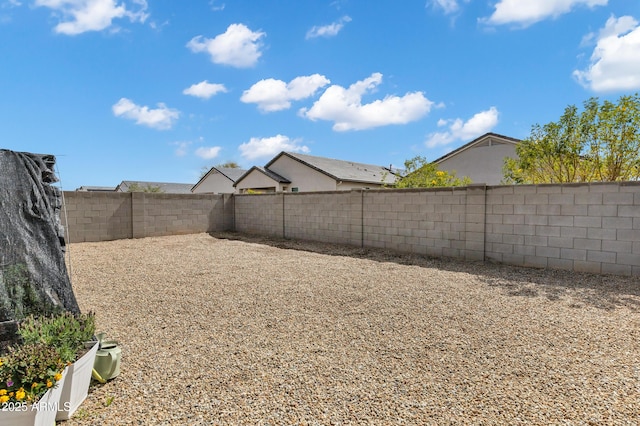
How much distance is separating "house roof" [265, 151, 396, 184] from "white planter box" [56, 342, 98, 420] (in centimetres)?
1498

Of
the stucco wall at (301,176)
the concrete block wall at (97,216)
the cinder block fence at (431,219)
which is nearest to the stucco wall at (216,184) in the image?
the stucco wall at (301,176)

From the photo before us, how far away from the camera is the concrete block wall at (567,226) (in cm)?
537

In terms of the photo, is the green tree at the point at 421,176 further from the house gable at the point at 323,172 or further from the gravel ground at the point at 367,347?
the house gable at the point at 323,172

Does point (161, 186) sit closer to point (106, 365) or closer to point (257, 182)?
point (257, 182)

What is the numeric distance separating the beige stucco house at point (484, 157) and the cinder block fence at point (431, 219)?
8.11 meters

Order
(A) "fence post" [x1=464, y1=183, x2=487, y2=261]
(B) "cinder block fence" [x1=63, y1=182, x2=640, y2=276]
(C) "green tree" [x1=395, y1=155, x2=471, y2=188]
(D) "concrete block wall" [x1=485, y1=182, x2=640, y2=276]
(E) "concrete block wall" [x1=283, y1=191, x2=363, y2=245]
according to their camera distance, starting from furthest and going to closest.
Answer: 1. (C) "green tree" [x1=395, y1=155, x2=471, y2=188]
2. (E) "concrete block wall" [x1=283, y1=191, x2=363, y2=245]
3. (A) "fence post" [x1=464, y1=183, x2=487, y2=261]
4. (B) "cinder block fence" [x1=63, y1=182, x2=640, y2=276]
5. (D) "concrete block wall" [x1=485, y1=182, x2=640, y2=276]

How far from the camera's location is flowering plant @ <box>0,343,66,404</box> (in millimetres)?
1745

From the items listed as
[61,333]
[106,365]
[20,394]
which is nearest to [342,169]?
[106,365]

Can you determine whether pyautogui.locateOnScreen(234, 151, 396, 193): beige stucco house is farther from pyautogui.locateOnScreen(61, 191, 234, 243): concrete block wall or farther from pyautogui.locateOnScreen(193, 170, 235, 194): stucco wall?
pyautogui.locateOnScreen(61, 191, 234, 243): concrete block wall

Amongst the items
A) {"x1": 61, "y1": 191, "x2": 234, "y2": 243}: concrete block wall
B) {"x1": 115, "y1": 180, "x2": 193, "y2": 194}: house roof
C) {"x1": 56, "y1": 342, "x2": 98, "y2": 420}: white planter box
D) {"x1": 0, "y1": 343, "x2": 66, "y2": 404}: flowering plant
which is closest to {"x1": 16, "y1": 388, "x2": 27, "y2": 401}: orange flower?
{"x1": 0, "y1": 343, "x2": 66, "y2": 404}: flowering plant

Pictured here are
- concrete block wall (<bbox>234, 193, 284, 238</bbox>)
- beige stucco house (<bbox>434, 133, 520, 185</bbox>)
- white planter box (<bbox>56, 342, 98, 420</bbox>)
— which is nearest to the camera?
white planter box (<bbox>56, 342, 98, 420</bbox>)

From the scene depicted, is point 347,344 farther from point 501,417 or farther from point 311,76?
point 311,76

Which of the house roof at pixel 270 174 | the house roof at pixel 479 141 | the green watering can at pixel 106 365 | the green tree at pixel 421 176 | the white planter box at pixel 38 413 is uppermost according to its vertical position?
the house roof at pixel 479 141

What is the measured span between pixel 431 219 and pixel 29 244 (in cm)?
713
